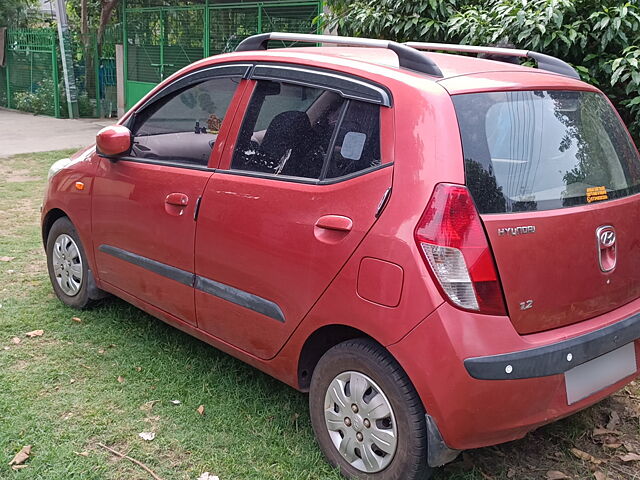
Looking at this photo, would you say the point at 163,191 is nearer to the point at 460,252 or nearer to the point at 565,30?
the point at 460,252

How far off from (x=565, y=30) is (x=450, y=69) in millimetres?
2489

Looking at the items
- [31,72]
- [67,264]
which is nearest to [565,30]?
[67,264]

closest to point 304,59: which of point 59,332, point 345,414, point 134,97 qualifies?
point 345,414

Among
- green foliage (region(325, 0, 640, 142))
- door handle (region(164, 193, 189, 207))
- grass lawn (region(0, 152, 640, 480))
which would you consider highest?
green foliage (region(325, 0, 640, 142))

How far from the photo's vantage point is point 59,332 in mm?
4305

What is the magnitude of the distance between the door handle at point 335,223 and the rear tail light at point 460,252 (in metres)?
0.32

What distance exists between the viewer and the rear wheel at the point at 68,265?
14.6 ft

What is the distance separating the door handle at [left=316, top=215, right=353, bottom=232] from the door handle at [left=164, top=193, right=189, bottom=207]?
0.95 metres

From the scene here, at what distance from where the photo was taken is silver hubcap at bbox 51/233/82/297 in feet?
14.7

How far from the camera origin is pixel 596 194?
8.96ft

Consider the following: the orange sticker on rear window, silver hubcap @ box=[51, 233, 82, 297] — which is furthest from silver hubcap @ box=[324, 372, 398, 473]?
silver hubcap @ box=[51, 233, 82, 297]

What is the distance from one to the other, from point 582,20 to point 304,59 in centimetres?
272

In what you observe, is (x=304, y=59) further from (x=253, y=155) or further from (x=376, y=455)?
Result: (x=376, y=455)

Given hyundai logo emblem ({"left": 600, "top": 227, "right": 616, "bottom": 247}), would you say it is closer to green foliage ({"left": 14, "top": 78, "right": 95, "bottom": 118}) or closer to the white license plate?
the white license plate
